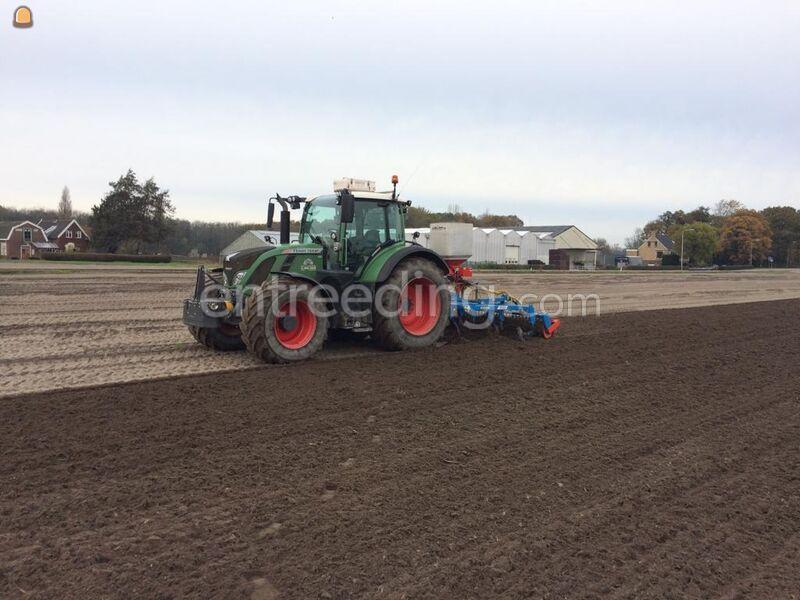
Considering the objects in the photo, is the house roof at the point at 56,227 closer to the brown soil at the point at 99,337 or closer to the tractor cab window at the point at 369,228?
the brown soil at the point at 99,337

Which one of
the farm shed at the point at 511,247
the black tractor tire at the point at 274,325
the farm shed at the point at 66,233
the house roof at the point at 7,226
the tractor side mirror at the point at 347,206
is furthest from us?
the farm shed at the point at 66,233

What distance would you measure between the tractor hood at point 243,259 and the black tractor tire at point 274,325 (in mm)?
587

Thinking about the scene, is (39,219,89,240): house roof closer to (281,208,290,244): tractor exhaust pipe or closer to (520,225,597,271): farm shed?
(520,225,597,271): farm shed

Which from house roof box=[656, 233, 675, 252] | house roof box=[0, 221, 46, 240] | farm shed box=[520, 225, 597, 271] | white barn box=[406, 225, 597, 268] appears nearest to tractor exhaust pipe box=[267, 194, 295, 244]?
white barn box=[406, 225, 597, 268]

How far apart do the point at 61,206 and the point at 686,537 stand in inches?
4623

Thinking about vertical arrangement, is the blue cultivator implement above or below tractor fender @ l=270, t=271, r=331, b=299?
below

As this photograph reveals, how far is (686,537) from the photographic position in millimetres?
3830

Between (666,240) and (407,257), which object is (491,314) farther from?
(666,240)

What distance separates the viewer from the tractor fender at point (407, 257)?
885 centimetres

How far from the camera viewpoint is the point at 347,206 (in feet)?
27.5

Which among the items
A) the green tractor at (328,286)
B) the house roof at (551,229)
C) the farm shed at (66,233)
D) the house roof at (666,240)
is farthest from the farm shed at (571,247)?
the green tractor at (328,286)

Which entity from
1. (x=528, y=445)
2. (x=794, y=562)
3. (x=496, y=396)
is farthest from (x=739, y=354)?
(x=794, y=562)

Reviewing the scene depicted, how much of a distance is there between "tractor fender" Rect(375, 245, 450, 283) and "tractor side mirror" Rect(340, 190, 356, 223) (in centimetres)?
86

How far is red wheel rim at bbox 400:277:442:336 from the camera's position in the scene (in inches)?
380
